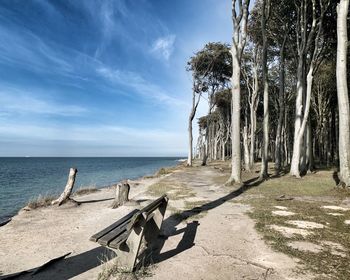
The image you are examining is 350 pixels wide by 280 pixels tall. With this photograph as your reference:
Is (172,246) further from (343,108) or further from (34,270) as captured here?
(343,108)

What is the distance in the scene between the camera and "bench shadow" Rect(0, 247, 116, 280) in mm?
4695

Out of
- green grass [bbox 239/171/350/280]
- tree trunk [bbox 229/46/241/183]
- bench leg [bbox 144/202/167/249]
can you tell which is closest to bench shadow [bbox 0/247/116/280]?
bench leg [bbox 144/202/167/249]

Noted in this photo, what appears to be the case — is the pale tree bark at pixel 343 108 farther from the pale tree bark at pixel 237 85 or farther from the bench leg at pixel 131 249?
the bench leg at pixel 131 249

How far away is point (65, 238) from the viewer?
6793 millimetres

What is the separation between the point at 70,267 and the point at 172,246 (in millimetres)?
2018

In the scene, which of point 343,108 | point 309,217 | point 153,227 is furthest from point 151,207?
point 343,108

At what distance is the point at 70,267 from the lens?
16.6 feet

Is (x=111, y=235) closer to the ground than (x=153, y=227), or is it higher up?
higher up

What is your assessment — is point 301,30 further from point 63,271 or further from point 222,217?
point 63,271

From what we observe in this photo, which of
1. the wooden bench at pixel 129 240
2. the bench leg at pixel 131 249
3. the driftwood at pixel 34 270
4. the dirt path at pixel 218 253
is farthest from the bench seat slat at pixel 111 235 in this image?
the driftwood at pixel 34 270

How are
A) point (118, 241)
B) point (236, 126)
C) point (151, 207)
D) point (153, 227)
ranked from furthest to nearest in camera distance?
point (236, 126) → point (153, 227) → point (151, 207) → point (118, 241)

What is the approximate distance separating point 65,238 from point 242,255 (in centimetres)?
409

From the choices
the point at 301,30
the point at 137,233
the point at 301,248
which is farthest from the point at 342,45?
the point at 137,233

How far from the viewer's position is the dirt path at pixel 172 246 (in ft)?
15.6
